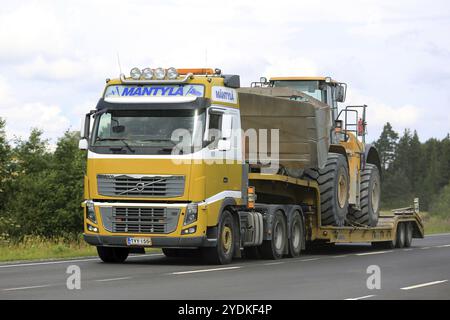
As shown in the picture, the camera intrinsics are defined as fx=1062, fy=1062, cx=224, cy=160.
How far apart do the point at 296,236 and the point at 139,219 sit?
532cm

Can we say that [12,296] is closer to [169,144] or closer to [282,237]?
[169,144]

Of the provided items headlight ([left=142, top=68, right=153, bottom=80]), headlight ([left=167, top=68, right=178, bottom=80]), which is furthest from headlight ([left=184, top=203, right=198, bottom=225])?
headlight ([left=142, top=68, right=153, bottom=80])

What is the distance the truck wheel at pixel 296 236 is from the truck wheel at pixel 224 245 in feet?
9.55

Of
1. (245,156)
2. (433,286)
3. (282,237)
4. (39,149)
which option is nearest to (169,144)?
(245,156)

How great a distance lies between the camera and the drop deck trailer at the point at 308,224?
23.2m

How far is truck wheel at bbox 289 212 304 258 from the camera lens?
24.4 metres

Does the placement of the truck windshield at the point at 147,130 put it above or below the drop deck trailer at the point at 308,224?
above

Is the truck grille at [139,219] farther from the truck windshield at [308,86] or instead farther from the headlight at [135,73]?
the truck windshield at [308,86]

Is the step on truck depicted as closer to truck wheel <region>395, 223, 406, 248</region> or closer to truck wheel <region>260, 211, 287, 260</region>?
truck wheel <region>260, 211, 287, 260</region>

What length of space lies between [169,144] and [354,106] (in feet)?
27.4

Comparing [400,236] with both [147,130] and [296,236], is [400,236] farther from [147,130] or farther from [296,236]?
[147,130]

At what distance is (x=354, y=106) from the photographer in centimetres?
2734

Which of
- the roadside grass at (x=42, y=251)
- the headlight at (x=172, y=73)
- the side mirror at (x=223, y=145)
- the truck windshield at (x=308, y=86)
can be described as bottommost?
the roadside grass at (x=42, y=251)

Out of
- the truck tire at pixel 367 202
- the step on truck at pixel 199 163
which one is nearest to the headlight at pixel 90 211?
the step on truck at pixel 199 163
